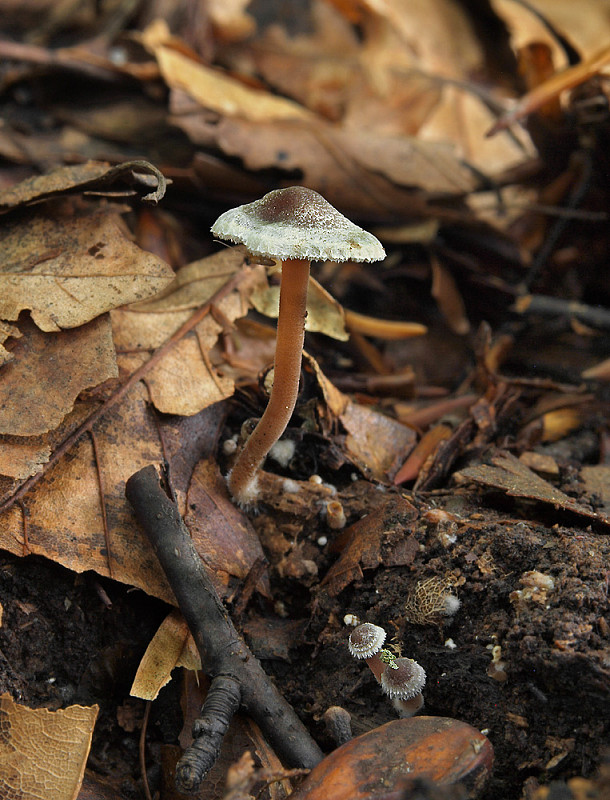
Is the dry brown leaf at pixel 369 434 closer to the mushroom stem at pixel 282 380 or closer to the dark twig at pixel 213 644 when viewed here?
the mushroom stem at pixel 282 380

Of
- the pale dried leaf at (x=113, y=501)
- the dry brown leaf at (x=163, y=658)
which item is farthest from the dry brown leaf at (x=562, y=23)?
the dry brown leaf at (x=163, y=658)

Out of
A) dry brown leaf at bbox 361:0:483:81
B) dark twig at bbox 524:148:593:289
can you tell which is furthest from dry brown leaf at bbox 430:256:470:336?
dry brown leaf at bbox 361:0:483:81

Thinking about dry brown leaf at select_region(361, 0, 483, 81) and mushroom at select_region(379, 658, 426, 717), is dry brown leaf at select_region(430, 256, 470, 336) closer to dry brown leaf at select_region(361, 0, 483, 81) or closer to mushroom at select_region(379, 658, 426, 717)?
dry brown leaf at select_region(361, 0, 483, 81)

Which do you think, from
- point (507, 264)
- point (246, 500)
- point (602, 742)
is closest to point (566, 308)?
point (507, 264)

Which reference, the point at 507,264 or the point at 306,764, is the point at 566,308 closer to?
the point at 507,264

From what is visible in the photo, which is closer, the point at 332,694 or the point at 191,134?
the point at 332,694

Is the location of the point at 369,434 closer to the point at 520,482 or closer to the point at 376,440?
the point at 376,440
